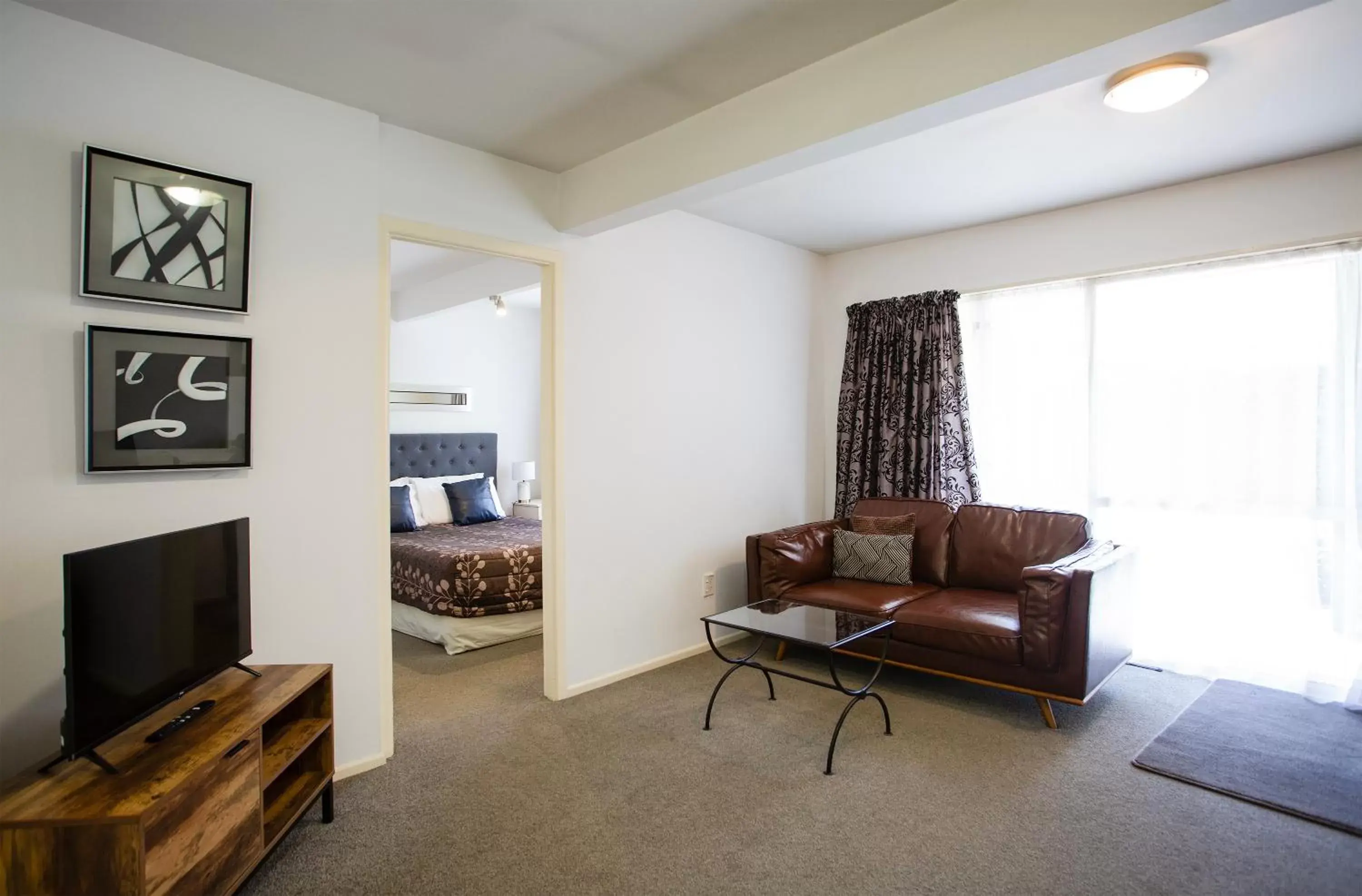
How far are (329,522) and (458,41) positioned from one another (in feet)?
5.60

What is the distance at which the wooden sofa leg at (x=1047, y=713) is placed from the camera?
9.82ft

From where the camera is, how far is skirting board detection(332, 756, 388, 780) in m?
2.60

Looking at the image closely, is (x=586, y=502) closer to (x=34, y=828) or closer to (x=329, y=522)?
(x=329, y=522)

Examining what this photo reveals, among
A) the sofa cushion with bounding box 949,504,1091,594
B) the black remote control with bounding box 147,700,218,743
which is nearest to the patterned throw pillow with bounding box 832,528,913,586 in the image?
the sofa cushion with bounding box 949,504,1091,594

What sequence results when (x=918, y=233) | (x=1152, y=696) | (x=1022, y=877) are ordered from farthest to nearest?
1. (x=918, y=233)
2. (x=1152, y=696)
3. (x=1022, y=877)

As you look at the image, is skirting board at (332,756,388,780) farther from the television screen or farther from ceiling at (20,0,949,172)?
ceiling at (20,0,949,172)

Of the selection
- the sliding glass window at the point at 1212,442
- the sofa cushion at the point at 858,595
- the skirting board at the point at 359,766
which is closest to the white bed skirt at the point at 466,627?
the skirting board at the point at 359,766

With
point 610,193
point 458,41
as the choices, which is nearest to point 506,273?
point 610,193

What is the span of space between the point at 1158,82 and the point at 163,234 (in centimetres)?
328

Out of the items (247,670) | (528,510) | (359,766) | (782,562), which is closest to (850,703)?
(782,562)

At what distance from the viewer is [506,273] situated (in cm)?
488

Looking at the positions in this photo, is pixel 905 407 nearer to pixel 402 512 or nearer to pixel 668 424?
pixel 668 424

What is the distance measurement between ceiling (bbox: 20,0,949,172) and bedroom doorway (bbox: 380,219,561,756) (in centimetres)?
58

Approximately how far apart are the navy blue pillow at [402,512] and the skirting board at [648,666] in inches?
95.1
